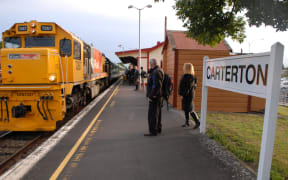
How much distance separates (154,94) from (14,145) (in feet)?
12.8

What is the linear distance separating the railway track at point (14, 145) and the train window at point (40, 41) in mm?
2829

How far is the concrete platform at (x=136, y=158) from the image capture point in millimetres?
3293

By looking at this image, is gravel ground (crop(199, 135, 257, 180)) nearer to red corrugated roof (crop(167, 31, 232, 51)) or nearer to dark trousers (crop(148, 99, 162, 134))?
dark trousers (crop(148, 99, 162, 134))

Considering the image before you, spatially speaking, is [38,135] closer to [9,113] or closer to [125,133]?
[9,113]

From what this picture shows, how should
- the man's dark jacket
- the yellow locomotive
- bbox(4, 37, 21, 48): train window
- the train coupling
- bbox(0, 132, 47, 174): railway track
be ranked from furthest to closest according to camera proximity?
bbox(4, 37, 21, 48): train window < the yellow locomotive < the train coupling < the man's dark jacket < bbox(0, 132, 47, 174): railway track

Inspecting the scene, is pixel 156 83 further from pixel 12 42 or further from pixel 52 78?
pixel 12 42

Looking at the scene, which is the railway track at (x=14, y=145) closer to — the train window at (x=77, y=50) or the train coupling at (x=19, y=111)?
the train coupling at (x=19, y=111)

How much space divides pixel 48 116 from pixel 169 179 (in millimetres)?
4101

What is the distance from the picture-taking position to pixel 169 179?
317cm

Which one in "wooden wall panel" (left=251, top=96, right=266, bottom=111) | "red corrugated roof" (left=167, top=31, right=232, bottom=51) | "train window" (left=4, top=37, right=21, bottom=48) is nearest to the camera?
"train window" (left=4, top=37, right=21, bottom=48)

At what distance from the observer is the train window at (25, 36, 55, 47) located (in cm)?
639

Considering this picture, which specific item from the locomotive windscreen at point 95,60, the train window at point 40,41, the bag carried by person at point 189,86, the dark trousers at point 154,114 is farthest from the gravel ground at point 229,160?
the locomotive windscreen at point 95,60

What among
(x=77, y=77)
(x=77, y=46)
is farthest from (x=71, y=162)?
(x=77, y=46)

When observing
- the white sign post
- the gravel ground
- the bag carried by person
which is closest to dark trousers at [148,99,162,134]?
the bag carried by person
